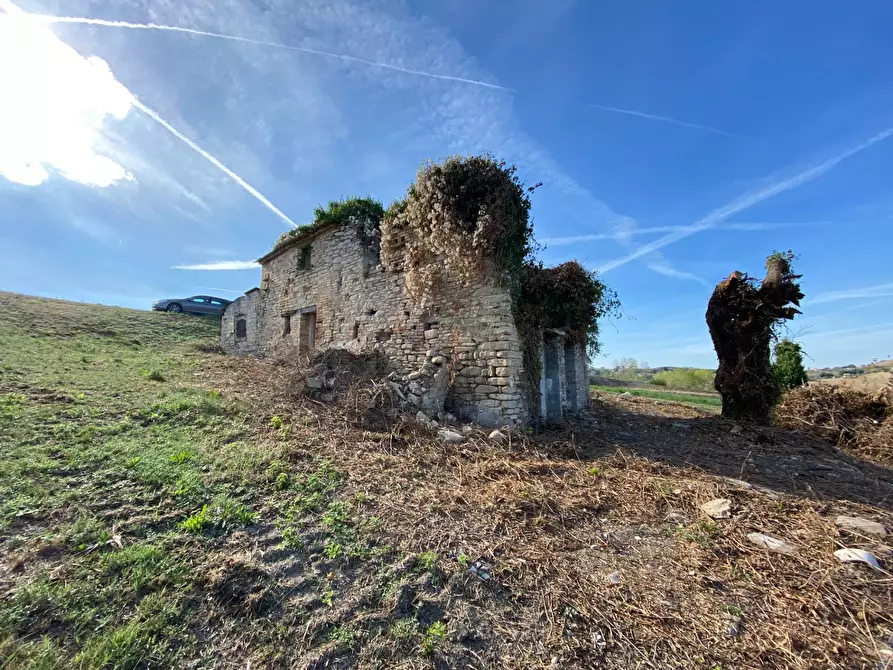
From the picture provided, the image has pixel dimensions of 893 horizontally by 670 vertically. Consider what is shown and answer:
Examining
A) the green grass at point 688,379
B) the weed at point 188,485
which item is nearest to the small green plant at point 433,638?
the weed at point 188,485

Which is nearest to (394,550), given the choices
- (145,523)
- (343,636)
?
(343,636)

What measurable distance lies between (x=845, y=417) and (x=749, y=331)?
87.9 inches

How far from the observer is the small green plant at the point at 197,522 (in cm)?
281

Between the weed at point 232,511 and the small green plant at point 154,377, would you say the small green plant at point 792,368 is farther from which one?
the small green plant at point 154,377

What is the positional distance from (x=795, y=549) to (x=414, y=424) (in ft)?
14.5

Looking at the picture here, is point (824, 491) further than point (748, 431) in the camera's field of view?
No

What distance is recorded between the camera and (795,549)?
3.04m

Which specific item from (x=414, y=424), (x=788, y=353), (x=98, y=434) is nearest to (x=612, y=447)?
(x=414, y=424)

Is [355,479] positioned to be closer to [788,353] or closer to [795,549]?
[795,549]

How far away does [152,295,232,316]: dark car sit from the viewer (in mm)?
19141

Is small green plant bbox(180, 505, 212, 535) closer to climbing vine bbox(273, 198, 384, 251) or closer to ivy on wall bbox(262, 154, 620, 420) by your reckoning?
ivy on wall bbox(262, 154, 620, 420)

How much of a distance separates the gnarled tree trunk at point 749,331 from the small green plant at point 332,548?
30.1ft

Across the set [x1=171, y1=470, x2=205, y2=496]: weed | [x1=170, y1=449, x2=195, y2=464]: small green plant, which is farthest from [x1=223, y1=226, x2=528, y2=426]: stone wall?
[x1=171, y1=470, x2=205, y2=496]: weed

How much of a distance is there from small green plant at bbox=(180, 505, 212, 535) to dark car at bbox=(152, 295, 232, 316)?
1900 cm
